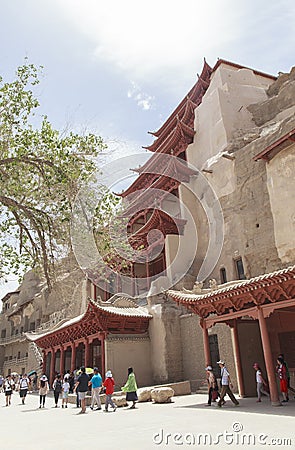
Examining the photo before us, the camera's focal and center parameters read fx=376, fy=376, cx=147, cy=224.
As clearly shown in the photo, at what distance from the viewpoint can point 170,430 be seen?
691cm

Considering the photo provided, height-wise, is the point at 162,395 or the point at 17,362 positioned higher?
the point at 17,362

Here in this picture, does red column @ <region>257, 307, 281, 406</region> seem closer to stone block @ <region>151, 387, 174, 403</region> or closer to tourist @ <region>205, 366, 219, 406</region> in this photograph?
tourist @ <region>205, 366, 219, 406</region>

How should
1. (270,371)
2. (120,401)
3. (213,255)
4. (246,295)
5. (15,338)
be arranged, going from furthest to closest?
(15,338) < (213,255) < (120,401) < (246,295) < (270,371)

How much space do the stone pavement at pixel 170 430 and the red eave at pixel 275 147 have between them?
35.0 ft

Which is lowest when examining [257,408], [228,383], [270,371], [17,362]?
[257,408]

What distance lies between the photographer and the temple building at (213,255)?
39.5 ft

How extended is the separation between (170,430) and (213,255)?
544 inches

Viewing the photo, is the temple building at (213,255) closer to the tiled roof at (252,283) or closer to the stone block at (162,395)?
the tiled roof at (252,283)

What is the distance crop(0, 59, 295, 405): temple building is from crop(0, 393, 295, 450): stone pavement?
190 centimetres

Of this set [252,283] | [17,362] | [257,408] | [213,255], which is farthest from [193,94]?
[17,362]

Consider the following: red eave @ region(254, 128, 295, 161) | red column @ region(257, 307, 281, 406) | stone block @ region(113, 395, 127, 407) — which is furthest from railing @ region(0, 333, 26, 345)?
red column @ region(257, 307, 281, 406)

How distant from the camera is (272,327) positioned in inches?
483

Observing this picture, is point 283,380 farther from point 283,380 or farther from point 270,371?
point 270,371

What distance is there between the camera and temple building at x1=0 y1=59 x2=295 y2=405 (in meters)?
12.1
